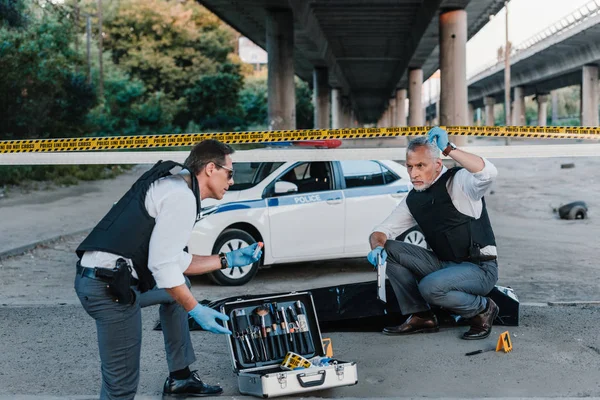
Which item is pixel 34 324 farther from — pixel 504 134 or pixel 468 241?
pixel 504 134

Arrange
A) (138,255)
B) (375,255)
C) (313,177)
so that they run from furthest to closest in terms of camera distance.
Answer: (313,177)
(375,255)
(138,255)

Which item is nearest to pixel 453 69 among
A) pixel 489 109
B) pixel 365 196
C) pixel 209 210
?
pixel 365 196

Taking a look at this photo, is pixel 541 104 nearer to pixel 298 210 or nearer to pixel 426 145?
pixel 298 210

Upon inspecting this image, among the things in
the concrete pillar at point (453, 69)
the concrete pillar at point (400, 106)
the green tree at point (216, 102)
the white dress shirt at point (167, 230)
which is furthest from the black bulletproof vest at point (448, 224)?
the concrete pillar at point (400, 106)

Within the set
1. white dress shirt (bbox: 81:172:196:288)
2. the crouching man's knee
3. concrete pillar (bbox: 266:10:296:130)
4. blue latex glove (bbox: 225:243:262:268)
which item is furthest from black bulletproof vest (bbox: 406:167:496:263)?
concrete pillar (bbox: 266:10:296:130)

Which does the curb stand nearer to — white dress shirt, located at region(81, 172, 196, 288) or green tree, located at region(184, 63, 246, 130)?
white dress shirt, located at region(81, 172, 196, 288)

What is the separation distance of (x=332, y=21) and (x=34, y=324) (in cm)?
2902

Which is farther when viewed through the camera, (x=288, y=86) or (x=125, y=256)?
(x=288, y=86)

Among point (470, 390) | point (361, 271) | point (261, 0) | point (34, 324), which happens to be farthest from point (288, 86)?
point (470, 390)

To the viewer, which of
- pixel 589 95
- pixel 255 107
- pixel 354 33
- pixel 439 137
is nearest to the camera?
pixel 439 137

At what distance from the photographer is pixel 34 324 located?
7.91 m

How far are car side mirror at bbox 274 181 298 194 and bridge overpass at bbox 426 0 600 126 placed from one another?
143 ft

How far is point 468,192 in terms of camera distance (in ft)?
22.0

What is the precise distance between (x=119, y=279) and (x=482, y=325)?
3619 millimetres
